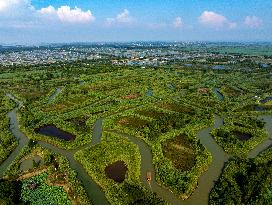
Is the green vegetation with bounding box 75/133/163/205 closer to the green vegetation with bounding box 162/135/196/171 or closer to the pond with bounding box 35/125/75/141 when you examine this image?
the green vegetation with bounding box 162/135/196/171

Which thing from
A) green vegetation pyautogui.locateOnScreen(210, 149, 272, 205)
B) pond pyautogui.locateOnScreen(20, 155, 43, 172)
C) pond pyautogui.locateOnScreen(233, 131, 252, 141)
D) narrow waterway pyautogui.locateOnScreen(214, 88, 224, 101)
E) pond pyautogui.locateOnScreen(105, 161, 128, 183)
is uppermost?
green vegetation pyautogui.locateOnScreen(210, 149, 272, 205)

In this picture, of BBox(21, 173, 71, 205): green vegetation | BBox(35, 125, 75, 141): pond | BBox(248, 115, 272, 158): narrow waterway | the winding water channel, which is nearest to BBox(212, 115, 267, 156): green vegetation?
BBox(248, 115, 272, 158): narrow waterway

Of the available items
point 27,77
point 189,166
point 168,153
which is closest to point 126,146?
point 168,153

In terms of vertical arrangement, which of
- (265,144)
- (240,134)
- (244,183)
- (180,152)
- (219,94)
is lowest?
(219,94)

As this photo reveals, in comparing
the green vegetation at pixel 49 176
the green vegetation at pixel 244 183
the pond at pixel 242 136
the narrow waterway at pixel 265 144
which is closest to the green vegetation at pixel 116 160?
the green vegetation at pixel 49 176

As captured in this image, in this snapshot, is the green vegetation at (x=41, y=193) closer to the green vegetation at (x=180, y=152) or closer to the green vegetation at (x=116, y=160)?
the green vegetation at (x=116, y=160)

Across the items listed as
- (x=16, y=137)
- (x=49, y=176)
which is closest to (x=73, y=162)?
(x=49, y=176)

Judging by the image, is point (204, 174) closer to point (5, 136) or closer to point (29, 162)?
point (29, 162)
